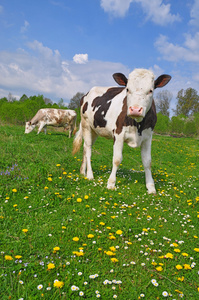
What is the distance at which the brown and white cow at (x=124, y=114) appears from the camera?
499 cm

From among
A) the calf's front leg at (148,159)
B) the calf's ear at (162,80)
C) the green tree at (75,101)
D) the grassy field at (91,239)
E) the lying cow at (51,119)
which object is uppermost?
the green tree at (75,101)

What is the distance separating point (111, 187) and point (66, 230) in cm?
238

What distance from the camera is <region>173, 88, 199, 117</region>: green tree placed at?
64312 millimetres

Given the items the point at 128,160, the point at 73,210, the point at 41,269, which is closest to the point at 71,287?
the point at 41,269

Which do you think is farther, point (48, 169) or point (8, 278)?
point (48, 169)

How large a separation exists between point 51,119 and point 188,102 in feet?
183

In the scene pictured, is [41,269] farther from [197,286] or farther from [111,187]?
[111,187]

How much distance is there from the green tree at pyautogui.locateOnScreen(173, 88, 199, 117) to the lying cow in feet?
174

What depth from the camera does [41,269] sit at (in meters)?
2.83

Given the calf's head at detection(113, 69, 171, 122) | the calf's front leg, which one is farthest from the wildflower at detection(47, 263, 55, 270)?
the calf's front leg

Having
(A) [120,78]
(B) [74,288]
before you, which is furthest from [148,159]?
(B) [74,288]

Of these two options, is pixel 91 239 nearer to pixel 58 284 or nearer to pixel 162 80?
pixel 58 284

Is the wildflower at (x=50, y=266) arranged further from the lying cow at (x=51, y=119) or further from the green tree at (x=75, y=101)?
the green tree at (x=75, y=101)

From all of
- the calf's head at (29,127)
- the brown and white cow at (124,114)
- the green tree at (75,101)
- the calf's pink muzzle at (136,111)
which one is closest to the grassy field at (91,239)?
the brown and white cow at (124,114)
